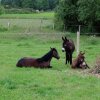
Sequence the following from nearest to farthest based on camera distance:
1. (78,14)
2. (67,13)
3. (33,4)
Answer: (78,14) < (67,13) < (33,4)

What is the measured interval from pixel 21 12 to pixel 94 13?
5289cm

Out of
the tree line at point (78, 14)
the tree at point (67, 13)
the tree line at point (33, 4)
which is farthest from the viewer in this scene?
the tree line at point (33, 4)

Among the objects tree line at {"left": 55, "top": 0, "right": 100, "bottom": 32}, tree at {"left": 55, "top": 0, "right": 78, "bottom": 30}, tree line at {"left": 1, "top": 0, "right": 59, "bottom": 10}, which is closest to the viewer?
tree line at {"left": 55, "top": 0, "right": 100, "bottom": 32}

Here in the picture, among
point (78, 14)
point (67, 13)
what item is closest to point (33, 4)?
point (67, 13)

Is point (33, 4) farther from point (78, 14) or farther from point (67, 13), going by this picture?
point (78, 14)

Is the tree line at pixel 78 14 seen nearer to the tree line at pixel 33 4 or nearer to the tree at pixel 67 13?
the tree at pixel 67 13

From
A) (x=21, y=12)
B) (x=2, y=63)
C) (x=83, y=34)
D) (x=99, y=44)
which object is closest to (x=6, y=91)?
(x=2, y=63)

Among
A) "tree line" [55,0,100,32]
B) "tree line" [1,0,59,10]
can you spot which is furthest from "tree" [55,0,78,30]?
"tree line" [1,0,59,10]

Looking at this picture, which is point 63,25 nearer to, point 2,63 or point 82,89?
point 2,63

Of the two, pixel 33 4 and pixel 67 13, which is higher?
pixel 67 13

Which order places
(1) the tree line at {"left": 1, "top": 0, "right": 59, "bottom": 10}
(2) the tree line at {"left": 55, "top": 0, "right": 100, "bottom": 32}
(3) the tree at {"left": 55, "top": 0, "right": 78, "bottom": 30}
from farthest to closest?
(1) the tree line at {"left": 1, "top": 0, "right": 59, "bottom": 10} → (3) the tree at {"left": 55, "top": 0, "right": 78, "bottom": 30} → (2) the tree line at {"left": 55, "top": 0, "right": 100, "bottom": 32}

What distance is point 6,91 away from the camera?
1115 cm

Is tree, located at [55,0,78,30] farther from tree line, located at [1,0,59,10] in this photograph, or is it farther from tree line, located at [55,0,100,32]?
tree line, located at [1,0,59,10]

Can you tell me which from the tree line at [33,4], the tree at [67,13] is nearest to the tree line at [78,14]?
the tree at [67,13]
